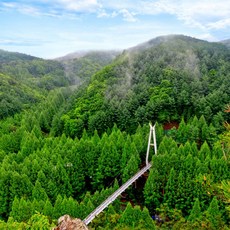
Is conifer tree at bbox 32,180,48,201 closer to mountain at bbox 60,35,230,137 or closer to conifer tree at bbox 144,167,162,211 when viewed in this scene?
conifer tree at bbox 144,167,162,211

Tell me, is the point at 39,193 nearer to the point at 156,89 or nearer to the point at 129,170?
the point at 129,170

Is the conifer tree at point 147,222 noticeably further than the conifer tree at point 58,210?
No

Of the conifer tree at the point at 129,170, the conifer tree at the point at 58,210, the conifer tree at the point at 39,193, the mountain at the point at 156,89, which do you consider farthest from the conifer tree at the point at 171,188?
the mountain at the point at 156,89

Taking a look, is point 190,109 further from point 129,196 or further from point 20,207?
point 20,207

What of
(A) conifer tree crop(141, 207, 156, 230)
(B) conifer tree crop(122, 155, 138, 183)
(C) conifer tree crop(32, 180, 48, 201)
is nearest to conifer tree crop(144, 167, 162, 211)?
(B) conifer tree crop(122, 155, 138, 183)

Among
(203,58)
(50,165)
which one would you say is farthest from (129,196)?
(203,58)

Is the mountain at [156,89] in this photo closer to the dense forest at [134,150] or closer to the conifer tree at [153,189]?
the dense forest at [134,150]

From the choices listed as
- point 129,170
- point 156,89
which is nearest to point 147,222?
point 129,170
